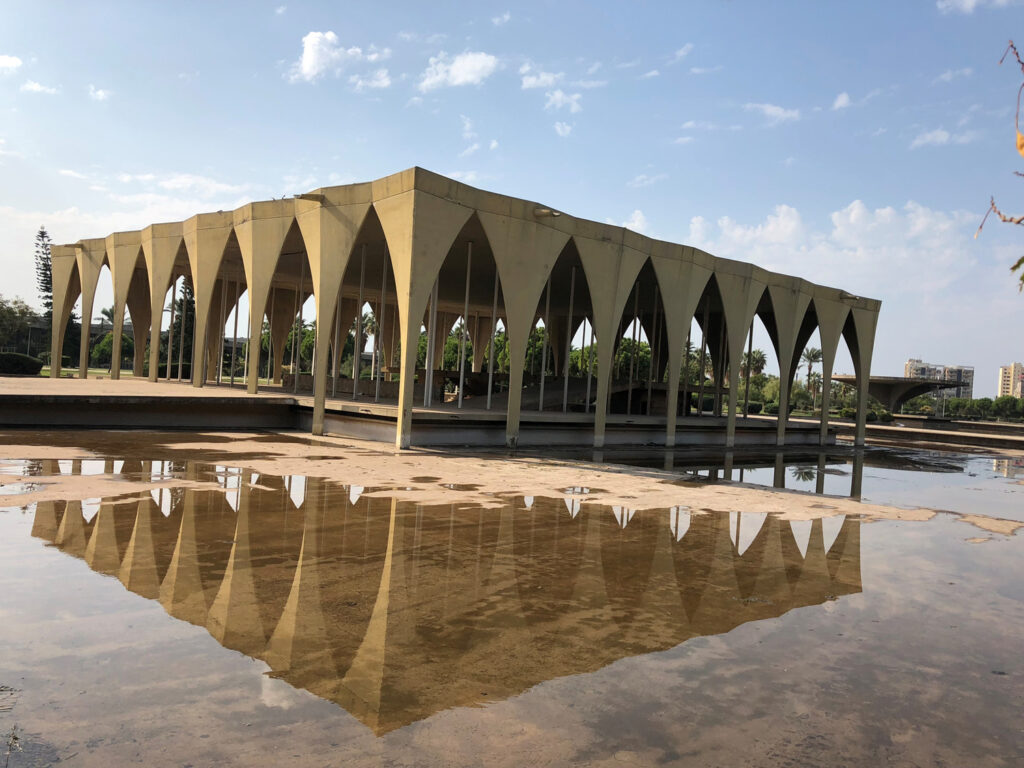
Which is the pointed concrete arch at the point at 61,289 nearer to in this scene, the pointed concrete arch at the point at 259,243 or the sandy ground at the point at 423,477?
the pointed concrete arch at the point at 259,243

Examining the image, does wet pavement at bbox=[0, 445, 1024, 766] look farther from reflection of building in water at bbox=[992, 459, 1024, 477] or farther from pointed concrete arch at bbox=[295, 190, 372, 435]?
reflection of building in water at bbox=[992, 459, 1024, 477]

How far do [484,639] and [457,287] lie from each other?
27.2 meters

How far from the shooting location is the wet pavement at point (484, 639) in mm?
3281

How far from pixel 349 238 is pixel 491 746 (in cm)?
1638

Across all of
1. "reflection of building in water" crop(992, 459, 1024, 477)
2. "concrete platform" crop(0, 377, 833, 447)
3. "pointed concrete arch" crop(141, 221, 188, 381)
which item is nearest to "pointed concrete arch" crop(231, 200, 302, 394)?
"concrete platform" crop(0, 377, 833, 447)

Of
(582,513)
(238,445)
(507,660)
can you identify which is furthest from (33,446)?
(507,660)

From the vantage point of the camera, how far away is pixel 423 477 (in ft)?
39.3

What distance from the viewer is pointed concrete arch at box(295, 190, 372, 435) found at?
17781mm

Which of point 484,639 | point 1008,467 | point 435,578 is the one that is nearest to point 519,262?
point 435,578

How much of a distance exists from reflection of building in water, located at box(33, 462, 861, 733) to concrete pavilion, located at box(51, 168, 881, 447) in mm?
8180

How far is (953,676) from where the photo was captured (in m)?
4.36

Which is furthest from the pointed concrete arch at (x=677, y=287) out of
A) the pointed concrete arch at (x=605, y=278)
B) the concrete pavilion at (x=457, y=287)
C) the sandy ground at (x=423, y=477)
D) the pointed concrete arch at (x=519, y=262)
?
the sandy ground at (x=423, y=477)

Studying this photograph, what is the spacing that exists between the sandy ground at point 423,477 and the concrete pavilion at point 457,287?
2.79 metres

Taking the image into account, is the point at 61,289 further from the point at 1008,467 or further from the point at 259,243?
the point at 1008,467
